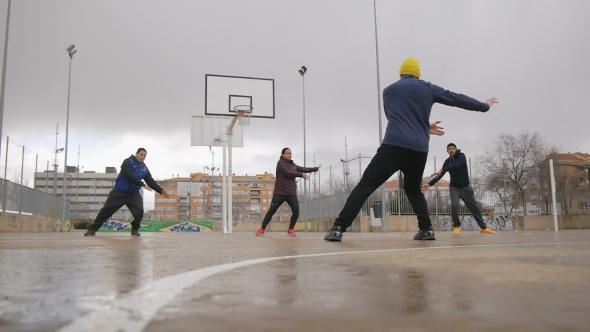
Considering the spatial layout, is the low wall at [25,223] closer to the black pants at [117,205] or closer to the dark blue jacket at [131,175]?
the black pants at [117,205]

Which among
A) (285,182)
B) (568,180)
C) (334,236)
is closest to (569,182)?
(568,180)

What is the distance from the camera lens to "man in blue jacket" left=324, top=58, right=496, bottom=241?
4648 millimetres

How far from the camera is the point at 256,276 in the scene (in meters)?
1.65

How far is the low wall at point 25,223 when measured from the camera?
54.4 feet

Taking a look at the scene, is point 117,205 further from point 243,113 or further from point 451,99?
point 243,113

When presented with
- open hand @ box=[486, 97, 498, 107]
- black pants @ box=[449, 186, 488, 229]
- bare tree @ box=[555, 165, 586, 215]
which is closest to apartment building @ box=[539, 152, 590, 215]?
bare tree @ box=[555, 165, 586, 215]

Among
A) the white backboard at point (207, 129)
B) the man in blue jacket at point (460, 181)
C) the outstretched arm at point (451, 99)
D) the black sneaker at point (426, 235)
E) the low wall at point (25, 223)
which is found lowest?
the black sneaker at point (426, 235)

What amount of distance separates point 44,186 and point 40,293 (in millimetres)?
24291

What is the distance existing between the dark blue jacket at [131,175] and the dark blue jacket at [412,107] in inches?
186

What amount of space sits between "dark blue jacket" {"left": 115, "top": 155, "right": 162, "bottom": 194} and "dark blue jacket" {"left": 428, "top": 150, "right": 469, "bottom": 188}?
192 inches

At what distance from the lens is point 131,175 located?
790cm

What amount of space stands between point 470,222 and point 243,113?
1313 cm

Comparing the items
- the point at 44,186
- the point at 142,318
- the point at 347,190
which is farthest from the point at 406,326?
the point at 44,186

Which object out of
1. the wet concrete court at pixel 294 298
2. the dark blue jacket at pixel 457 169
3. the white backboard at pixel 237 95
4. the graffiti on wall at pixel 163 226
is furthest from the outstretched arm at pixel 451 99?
the graffiti on wall at pixel 163 226
